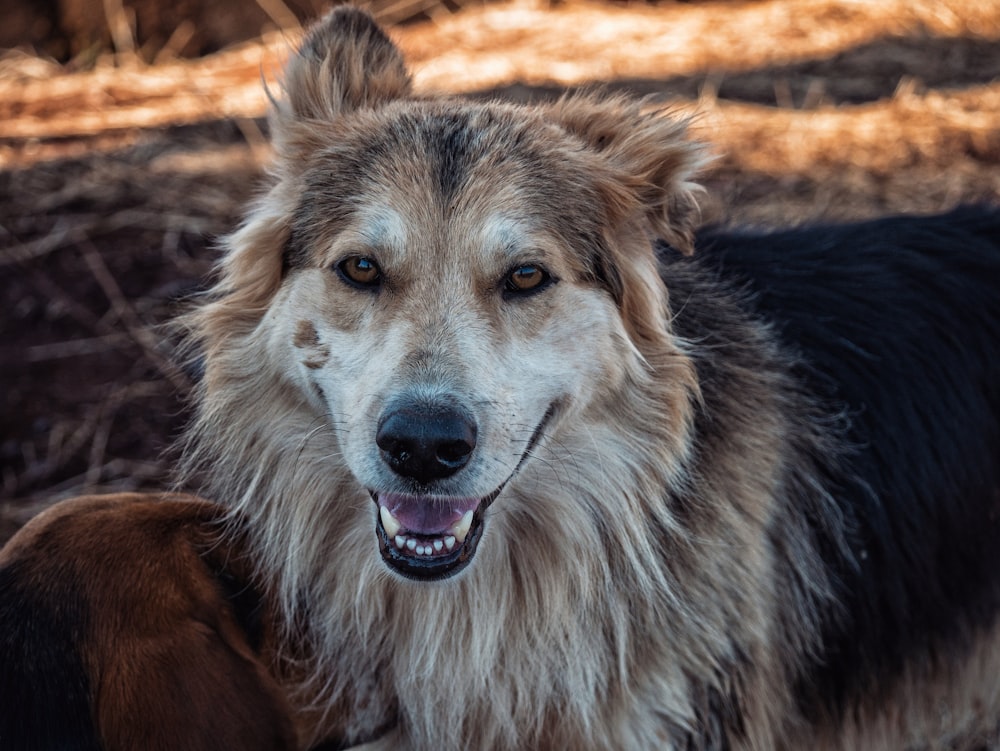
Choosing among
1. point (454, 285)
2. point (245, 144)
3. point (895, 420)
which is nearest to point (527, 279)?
point (454, 285)

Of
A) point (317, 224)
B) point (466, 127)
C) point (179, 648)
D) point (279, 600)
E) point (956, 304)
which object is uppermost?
point (466, 127)

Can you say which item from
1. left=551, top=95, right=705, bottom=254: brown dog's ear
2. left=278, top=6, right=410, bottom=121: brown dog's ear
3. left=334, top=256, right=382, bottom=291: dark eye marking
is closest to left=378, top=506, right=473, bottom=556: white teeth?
left=334, top=256, right=382, bottom=291: dark eye marking

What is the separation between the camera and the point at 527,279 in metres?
2.90

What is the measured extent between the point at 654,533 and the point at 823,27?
5.94 meters

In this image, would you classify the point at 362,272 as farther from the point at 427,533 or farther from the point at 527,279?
the point at 427,533

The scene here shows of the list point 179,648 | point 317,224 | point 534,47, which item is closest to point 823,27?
point 534,47

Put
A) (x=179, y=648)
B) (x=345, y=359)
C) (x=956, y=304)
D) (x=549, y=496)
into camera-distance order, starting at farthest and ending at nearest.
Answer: (x=956, y=304) → (x=549, y=496) → (x=345, y=359) → (x=179, y=648)

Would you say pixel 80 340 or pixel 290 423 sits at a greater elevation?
pixel 290 423

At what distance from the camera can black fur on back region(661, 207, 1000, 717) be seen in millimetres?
3344

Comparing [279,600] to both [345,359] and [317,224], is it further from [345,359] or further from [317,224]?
[317,224]

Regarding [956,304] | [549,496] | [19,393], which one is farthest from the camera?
[19,393]

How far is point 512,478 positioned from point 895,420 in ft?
4.21

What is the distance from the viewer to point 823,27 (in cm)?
790

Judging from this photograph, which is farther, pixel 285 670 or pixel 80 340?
pixel 80 340
